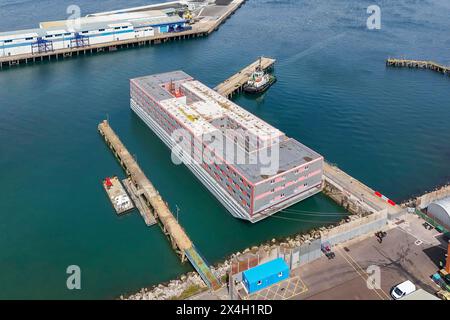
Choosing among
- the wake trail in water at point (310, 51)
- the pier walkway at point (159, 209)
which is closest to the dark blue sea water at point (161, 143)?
the wake trail in water at point (310, 51)

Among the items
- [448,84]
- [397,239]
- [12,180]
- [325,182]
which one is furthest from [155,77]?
[448,84]

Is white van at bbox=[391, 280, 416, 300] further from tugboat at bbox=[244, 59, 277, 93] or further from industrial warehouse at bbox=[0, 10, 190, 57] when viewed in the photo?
industrial warehouse at bbox=[0, 10, 190, 57]

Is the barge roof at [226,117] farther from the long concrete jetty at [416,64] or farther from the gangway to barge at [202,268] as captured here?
the long concrete jetty at [416,64]

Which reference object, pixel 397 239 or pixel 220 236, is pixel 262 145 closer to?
pixel 220 236

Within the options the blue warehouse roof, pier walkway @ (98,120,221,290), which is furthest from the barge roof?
the blue warehouse roof

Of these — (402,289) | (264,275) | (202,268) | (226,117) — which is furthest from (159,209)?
(402,289)
